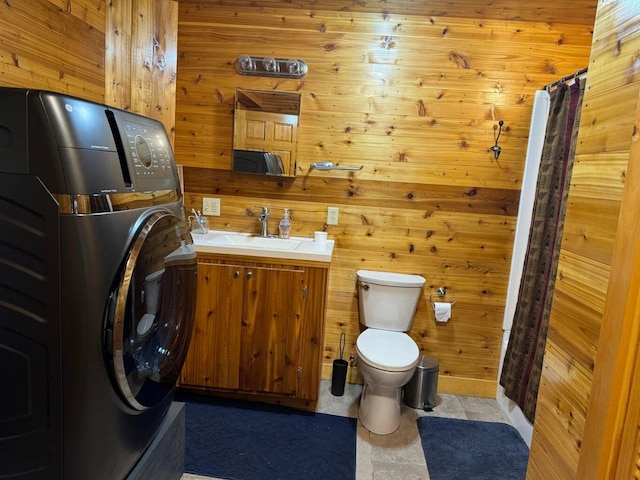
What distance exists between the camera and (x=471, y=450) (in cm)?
207

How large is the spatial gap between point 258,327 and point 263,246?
1.51 ft

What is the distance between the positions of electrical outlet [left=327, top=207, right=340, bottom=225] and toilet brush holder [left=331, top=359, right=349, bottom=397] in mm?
874

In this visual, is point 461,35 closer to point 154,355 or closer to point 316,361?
point 316,361

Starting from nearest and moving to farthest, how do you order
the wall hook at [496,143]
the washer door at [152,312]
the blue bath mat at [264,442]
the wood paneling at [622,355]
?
1. the wood paneling at [622,355]
2. the washer door at [152,312]
3. the blue bath mat at [264,442]
4. the wall hook at [496,143]

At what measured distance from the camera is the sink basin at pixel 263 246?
2111mm

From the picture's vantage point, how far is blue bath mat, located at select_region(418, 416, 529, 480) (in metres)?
1.91

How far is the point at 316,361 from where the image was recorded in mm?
2188

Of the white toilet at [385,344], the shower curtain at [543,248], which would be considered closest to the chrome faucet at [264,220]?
the white toilet at [385,344]

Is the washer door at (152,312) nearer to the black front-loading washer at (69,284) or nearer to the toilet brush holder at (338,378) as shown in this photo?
the black front-loading washer at (69,284)

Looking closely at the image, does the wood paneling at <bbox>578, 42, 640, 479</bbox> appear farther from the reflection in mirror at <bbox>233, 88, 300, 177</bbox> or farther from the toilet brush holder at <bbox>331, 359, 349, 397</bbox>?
the reflection in mirror at <bbox>233, 88, 300, 177</bbox>

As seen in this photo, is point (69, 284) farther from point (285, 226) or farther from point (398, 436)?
point (398, 436)

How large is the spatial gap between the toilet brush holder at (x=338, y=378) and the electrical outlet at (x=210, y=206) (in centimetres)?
122

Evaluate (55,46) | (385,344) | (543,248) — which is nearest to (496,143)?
(543,248)

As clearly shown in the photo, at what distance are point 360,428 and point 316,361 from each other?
1.40 feet
